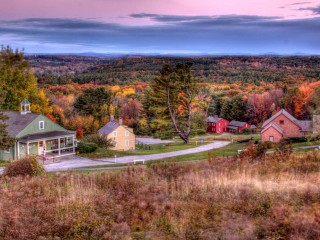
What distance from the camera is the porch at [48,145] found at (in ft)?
120

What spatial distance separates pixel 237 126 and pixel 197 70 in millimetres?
88933

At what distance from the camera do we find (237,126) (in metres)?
91.8

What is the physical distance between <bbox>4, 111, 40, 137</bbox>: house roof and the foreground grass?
28915mm

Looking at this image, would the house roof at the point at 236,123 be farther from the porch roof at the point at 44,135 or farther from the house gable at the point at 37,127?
the porch roof at the point at 44,135

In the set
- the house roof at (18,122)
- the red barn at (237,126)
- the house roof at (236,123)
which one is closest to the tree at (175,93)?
the house roof at (18,122)

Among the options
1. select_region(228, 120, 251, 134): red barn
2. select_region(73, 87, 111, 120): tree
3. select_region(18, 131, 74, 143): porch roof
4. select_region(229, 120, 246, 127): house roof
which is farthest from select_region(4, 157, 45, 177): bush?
select_region(229, 120, 246, 127): house roof

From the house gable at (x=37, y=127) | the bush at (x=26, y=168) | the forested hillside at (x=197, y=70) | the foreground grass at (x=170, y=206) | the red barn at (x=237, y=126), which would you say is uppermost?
the forested hillside at (x=197, y=70)

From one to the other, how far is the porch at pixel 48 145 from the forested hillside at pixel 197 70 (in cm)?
9437

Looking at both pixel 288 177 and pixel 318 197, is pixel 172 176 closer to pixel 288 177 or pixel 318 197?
pixel 288 177

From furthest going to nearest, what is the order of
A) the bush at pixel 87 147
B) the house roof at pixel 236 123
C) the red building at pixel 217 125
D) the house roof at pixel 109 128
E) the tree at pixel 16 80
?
the red building at pixel 217 125, the house roof at pixel 236 123, the house roof at pixel 109 128, the tree at pixel 16 80, the bush at pixel 87 147

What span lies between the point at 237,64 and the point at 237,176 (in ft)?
614

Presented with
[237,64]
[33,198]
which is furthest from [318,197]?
[237,64]

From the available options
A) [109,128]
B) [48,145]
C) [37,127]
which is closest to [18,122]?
[37,127]

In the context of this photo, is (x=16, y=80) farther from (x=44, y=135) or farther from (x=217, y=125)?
(x=217, y=125)
